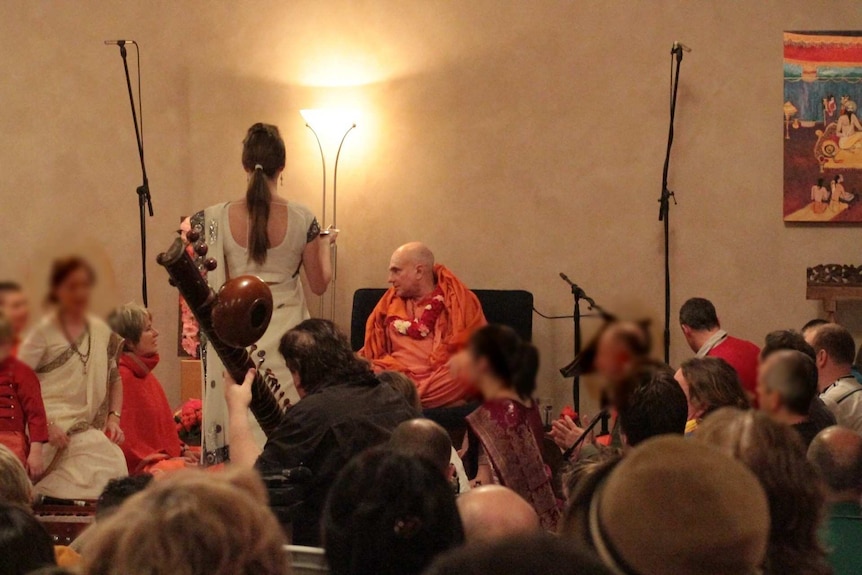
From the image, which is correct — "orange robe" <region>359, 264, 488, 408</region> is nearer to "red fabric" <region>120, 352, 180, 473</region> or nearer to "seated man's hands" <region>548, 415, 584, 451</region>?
"red fabric" <region>120, 352, 180, 473</region>

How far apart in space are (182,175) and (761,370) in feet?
16.1

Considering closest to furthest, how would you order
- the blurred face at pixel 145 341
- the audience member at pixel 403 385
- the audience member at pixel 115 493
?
the blurred face at pixel 145 341 < the audience member at pixel 115 493 < the audience member at pixel 403 385

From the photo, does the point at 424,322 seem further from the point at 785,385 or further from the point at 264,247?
the point at 785,385

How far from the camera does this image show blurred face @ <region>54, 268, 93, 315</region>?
66cm

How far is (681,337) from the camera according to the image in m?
4.19

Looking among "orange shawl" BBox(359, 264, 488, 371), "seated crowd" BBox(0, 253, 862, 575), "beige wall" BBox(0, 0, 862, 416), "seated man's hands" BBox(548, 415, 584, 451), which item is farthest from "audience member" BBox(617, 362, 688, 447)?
"beige wall" BBox(0, 0, 862, 416)

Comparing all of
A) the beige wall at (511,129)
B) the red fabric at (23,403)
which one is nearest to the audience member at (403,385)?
the red fabric at (23,403)

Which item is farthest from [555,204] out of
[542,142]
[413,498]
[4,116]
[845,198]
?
[413,498]

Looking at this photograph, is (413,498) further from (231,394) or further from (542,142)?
(542,142)

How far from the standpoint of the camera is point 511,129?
5.34 metres

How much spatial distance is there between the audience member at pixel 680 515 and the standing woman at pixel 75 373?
1.15 ft

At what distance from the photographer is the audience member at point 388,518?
0.84 m

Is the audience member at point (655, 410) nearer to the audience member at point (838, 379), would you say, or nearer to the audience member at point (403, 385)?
the audience member at point (838, 379)

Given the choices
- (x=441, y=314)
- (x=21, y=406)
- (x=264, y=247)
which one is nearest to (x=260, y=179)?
(x=264, y=247)
